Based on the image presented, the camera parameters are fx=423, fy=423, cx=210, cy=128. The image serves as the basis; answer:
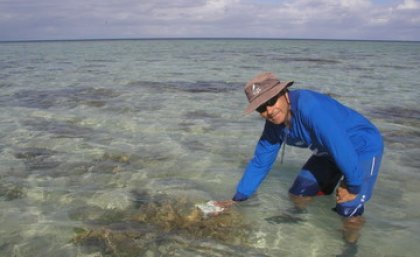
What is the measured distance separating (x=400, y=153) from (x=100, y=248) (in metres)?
6.29

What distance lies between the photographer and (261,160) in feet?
15.2

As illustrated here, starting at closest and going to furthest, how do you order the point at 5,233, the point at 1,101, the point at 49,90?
the point at 5,233, the point at 1,101, the point at 49,90

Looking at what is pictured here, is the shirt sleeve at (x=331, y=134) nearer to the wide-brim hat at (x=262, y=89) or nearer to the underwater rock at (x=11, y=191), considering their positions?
the wide-brim hat at (x=262, y=89)

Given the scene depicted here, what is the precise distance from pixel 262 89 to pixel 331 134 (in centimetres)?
72

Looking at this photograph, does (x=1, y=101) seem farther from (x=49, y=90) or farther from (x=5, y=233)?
(x=5, y=233)

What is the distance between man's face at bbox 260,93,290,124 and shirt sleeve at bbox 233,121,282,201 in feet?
1.54

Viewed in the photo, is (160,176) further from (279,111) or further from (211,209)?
(279,111)

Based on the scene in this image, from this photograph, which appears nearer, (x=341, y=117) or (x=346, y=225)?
(x=341, y=117)

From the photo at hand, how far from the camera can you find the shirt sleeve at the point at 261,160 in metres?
4.52

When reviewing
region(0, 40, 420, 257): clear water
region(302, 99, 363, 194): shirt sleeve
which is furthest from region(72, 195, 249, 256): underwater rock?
region(302, 99, 363, 194): shirt sleeve

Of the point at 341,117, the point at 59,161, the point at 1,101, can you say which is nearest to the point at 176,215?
the point at 341,117

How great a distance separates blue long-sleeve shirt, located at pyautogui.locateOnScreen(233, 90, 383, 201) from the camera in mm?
3734

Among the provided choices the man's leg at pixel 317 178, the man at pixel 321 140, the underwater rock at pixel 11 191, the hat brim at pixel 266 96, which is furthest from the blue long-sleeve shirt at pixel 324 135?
the underwater rock at pixel 11 191

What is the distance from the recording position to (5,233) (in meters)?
4.87
